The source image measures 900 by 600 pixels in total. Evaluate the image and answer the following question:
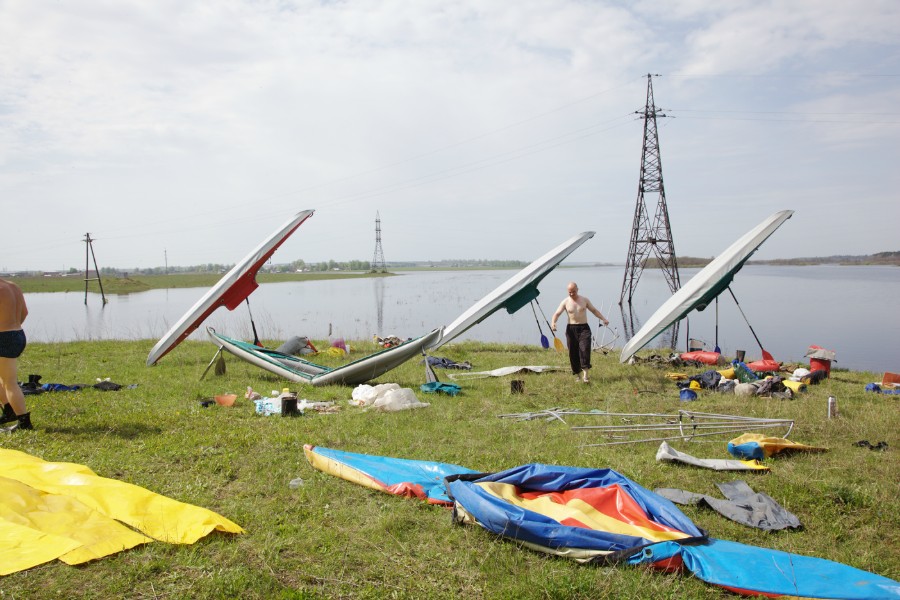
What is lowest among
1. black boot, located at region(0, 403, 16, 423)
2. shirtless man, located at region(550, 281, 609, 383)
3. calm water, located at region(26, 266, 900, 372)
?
calm water, located at region(26, 266, 900, 372)

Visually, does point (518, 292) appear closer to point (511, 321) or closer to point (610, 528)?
point (610, 528)

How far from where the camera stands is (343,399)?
982 centimetres

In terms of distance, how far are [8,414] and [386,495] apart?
5.63m

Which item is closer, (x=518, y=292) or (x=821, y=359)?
(x=821, y=359)

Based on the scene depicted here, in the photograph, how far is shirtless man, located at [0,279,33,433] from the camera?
7.34 m

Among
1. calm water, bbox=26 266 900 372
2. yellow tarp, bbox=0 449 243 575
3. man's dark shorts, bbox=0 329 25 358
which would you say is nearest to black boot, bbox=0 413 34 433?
man's dark shorts, bbox=0 329 25 358

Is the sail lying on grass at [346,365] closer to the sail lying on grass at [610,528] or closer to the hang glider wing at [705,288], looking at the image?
the hang glider wing at [705,288]

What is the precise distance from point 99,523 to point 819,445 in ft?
24.3

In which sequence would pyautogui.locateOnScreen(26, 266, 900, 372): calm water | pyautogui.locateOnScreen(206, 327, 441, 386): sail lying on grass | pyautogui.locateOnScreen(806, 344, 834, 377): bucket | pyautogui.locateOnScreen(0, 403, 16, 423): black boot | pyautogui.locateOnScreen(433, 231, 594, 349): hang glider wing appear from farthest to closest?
pyautogui.locateOnScreen(26, 266, 900, 372): calm water → pyautogui.locateOnScreen(433, 231, 594, 349): hang glider wing → pyautogui.locateOnScreen(806, 344, 834, 377): bucket → pyautogui.locateOnScreen(206, 327, 441, 386): sail lying on grass → pyautogui.locateOnScreen(0, 403, 16, 423): black boot

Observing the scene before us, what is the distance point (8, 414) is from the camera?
7637 mm

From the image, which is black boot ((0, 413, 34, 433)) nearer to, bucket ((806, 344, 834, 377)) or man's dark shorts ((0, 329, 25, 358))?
man's dark shorts ((0, 329, 25, 358))

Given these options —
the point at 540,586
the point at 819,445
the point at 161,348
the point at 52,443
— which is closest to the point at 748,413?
the point at 819,445

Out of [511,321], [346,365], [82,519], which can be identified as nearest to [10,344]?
[82,519]

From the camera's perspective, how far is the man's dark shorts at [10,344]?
7.31 meters
